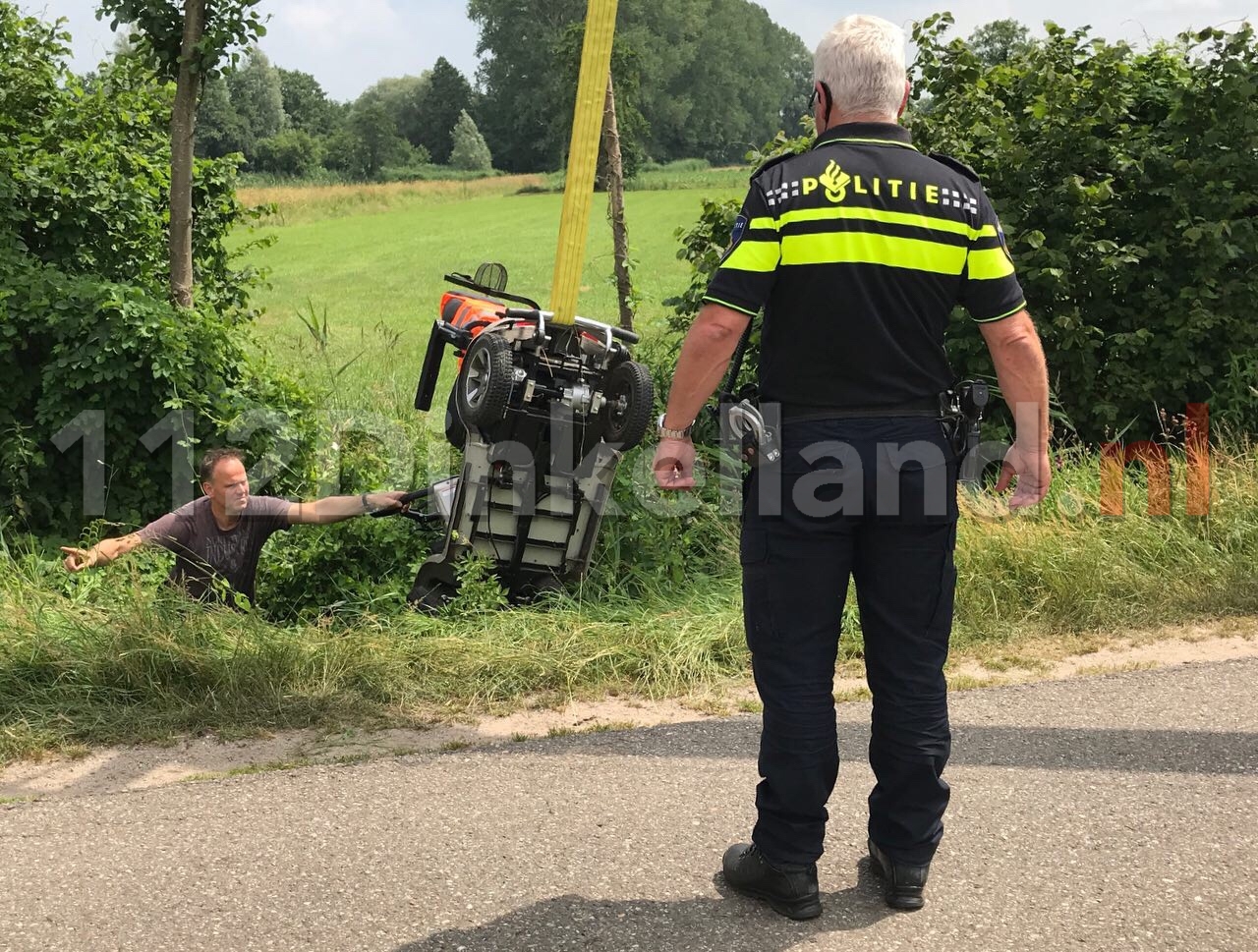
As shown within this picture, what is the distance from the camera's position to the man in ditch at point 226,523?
632cm

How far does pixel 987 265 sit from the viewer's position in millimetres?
3332

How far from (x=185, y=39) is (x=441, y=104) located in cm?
10172

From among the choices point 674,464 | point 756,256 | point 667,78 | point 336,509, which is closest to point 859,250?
point 756,256

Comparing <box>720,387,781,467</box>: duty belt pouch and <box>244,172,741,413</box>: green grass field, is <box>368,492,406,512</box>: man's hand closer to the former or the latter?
<box>720,387,781,467</box>: duty belt pouch

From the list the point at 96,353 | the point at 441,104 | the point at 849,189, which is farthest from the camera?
the point at 441,104

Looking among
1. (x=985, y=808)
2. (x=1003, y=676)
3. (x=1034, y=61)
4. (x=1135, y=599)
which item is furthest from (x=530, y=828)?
(x=1034, y=61)

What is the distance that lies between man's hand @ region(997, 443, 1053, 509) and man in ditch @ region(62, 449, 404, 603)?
371 centimetres

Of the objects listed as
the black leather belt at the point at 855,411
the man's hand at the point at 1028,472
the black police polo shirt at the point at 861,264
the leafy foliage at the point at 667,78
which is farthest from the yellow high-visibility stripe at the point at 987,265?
the leafy foliage at the point at 667,78

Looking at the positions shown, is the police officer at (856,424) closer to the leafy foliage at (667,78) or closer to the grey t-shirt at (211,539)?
the grey t-shirt at (211,539)

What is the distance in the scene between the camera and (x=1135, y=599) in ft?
20.5

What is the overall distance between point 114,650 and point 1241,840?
401 centimetres

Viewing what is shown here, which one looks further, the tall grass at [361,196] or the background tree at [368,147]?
the background tree at [368,147]

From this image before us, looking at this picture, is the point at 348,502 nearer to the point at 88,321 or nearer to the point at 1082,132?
the point at 88,321

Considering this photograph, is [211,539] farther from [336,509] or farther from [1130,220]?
[1130,220]
